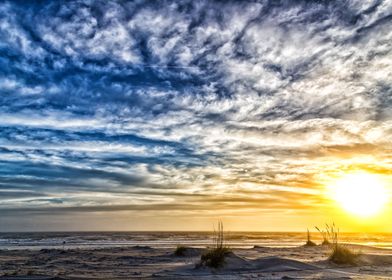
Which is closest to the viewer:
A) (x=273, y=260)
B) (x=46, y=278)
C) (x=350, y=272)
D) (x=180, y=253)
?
(x=46, y=278)

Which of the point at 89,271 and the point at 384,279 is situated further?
the point at 89,271

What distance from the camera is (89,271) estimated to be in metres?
15.8

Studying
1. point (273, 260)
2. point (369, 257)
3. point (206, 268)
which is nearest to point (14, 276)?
point (206, 268)

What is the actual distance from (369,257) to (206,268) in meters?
9.00

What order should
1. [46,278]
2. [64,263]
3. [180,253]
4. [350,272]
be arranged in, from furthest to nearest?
[180,253] < [64,263] < [350,272] < [46,278]

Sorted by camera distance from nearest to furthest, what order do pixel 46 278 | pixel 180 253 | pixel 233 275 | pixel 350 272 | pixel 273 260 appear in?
pixel 46 278
pixel 233 275
pixel 350 272
pixel 273 260
pixel 180 253

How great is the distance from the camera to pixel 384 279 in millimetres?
13547

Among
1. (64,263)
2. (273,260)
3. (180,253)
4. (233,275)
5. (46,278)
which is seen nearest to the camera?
(46,278)

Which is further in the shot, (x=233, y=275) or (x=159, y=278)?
(x=233, y=275)

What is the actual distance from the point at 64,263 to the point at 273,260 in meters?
9.45

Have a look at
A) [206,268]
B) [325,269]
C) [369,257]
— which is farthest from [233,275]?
[369,257]

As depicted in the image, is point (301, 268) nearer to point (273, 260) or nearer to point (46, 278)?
point (273, 260)

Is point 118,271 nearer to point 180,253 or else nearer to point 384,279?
point 180,253

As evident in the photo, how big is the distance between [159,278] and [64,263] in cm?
734
